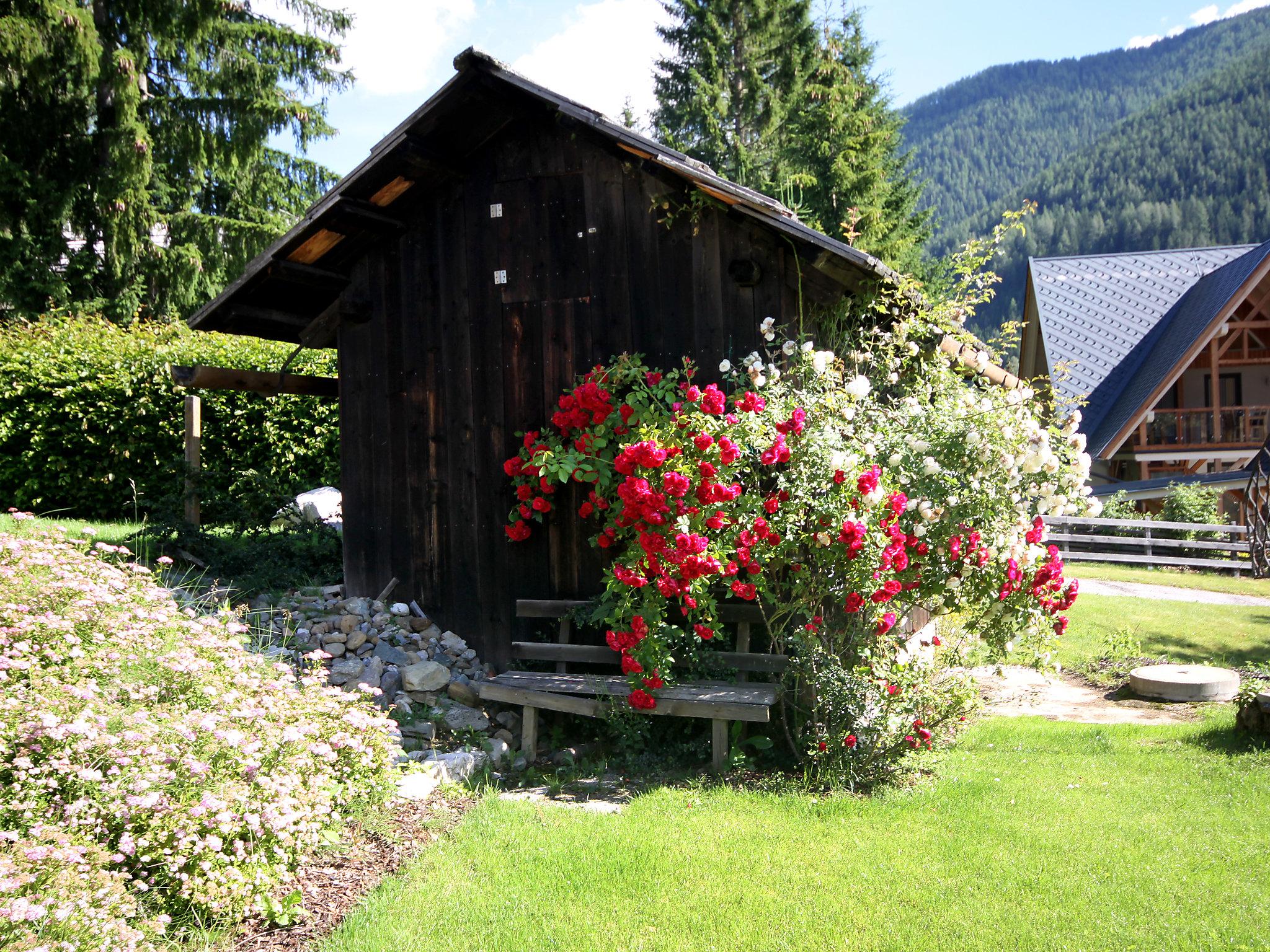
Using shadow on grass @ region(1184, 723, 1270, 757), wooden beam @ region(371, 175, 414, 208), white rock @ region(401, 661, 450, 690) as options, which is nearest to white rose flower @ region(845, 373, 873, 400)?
shadow on grass @ region(1184, 723, 1270, 757)

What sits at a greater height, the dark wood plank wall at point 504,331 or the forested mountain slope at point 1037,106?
the forested mountain slope at point 1037,106

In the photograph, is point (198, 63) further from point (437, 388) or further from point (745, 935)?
point (745, 935)

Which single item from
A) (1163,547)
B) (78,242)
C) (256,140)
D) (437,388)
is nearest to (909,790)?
(437,388)

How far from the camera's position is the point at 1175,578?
1494cm

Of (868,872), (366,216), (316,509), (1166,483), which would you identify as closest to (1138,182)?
(1166,483)

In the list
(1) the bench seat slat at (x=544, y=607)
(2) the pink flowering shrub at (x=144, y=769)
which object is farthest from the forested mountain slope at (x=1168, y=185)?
(2) the pink flowering shrub at (x=144, y=769)

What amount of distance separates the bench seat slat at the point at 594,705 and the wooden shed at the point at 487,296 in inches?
39.1

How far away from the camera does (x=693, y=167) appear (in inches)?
231

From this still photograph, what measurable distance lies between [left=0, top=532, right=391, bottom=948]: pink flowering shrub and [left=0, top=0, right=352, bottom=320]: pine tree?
45.5 feet

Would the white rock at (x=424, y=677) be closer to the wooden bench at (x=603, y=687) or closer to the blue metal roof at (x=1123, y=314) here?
the wooden bench at (x=603, y=687)

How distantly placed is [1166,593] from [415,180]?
11629 millimetres

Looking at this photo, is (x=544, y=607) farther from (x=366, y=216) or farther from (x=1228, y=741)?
(x=1228, y=741)

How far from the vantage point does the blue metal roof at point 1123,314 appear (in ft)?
66.5

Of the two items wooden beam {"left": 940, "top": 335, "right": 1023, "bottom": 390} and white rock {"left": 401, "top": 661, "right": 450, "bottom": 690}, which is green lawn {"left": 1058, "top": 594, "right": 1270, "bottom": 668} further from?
white rock {"left": 401, "top": 661, "right": 450, "bottom": 690}
